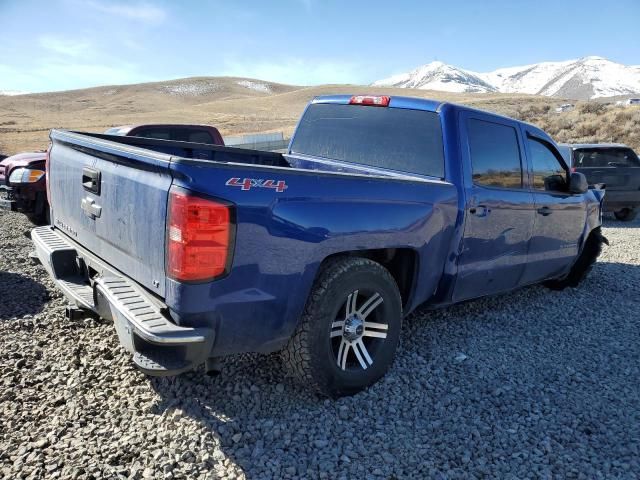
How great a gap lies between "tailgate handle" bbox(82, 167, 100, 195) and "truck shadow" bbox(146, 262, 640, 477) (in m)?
1.27

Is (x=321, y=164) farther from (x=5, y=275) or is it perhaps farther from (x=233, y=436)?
(x=5, y=275)

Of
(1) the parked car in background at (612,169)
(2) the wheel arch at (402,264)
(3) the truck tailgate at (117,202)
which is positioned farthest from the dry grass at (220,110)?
(2) the wheel arch at (402,264)

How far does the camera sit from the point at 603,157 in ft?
36.8

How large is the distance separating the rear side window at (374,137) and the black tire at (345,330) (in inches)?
44.4

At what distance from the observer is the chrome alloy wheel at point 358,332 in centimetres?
326

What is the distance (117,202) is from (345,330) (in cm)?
154

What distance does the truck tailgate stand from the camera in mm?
2609

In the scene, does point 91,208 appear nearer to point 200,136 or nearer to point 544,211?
point 544,211

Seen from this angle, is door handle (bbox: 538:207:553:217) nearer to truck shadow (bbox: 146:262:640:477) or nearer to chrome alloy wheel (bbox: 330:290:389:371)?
truck shadow (bbox: 146:262:640:477)

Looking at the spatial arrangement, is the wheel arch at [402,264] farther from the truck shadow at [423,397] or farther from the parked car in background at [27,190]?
the parked car in background at [27,190]

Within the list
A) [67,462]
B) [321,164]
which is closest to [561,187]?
[321,164]

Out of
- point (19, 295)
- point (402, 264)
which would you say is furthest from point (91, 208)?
point (19, 295)

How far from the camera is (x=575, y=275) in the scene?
6.17 meters

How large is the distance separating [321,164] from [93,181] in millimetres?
1955
